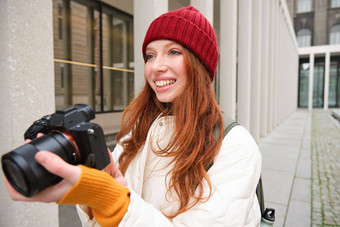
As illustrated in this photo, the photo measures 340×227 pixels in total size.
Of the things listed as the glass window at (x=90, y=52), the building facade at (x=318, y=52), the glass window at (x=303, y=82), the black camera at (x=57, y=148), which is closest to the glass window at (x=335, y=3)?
the building facade at (x=318, y=52)

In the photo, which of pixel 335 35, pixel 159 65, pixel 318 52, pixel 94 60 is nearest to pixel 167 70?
pixel 159 65

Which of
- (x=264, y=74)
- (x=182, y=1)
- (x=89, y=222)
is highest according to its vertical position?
(x=182, y=1)

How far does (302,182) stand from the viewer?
4.22 metres

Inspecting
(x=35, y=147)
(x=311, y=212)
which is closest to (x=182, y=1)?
(x=311, y=212)

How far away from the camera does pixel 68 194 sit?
0.68 metres

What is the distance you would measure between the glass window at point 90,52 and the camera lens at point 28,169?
25.2ft

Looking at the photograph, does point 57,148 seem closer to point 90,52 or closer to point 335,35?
point 90,52

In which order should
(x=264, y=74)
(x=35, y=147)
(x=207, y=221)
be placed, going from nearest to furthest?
(x=35, y=147)
(x=207, y=221)
(x=264, y=74)

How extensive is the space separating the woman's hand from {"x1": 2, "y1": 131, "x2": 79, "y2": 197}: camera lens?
0.8 inches

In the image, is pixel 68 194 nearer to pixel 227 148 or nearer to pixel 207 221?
pixel 207 221

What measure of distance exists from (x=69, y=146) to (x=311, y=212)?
137 inches

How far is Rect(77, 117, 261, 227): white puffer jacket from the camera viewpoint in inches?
36.8

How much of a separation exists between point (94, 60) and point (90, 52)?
0.97 feet

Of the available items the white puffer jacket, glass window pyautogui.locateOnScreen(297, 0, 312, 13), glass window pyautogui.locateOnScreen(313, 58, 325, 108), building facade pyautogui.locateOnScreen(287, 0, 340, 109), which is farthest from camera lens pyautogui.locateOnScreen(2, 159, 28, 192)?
glass window pyautogui.locateOnScreen(297, 0, 312, 13)
